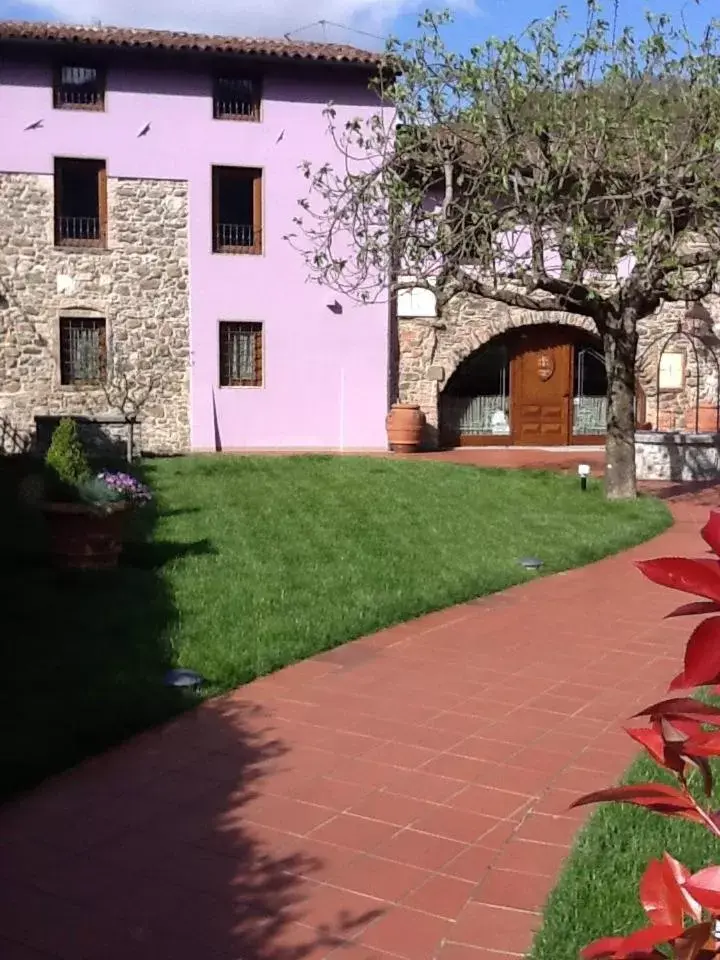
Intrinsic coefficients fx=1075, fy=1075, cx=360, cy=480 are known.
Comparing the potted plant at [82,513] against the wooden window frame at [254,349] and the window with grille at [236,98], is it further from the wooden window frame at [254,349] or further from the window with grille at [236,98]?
the window with grille at [236,98]

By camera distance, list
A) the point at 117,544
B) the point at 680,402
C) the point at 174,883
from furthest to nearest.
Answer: the point at 680,402 < the point at 117,544 < the point at 174,883

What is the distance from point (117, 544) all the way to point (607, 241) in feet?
18.0

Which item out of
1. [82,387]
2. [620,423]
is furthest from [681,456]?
[82,387]

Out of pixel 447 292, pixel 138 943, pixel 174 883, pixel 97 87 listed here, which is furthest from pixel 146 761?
pixel 97 87

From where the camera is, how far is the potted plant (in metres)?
7.13

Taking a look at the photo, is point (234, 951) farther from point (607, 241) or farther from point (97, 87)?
point (97, 87)

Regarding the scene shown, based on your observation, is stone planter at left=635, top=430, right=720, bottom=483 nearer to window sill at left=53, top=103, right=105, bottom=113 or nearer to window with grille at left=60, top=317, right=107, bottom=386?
window with grille at left=60, top=317, right=107, bottom=386

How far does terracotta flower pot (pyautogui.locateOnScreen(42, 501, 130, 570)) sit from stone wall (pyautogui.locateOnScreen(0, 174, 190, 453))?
1051 cm

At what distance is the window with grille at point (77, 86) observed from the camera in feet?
57.3

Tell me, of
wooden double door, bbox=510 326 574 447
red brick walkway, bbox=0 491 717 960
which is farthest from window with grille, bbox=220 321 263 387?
red brick walkway, bbox=0 491 717 960

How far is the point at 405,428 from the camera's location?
17.9 metres

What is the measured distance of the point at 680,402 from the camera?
19250mm

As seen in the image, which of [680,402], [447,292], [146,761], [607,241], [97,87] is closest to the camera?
[146,761]

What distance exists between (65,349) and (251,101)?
5.19m
